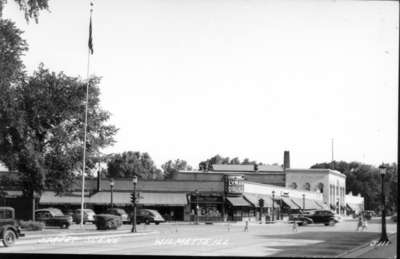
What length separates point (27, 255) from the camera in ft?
37.9

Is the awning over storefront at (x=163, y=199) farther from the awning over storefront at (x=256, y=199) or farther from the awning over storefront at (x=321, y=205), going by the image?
the awning over storefront at (x=321, y=205)

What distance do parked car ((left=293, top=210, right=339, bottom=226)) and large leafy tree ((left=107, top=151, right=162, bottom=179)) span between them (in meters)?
28.1

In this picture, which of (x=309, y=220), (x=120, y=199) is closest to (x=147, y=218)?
(x=120, y=199)

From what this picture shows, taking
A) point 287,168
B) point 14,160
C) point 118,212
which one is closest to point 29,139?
point 14,160

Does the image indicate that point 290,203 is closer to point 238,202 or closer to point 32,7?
point 238,202

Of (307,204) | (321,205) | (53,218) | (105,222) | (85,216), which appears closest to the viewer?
(105,222)

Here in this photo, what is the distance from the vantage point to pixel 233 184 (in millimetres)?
71500

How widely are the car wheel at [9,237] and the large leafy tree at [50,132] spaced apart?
1558 cm

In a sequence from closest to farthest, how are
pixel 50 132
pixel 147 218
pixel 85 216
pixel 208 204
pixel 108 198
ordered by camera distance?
1. pixel 50 132
2. pixel 85 216
3. pixel 147 218
4. pixel 108 198
5. pixel 208 204

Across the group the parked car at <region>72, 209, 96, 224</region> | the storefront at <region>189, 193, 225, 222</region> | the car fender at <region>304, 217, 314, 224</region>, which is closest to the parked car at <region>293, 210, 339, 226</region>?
the car fender at <region>304, 217, 314, 224</region>

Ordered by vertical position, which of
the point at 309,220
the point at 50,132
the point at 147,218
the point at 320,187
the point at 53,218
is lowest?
the point at 309,220

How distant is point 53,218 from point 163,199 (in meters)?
21.4

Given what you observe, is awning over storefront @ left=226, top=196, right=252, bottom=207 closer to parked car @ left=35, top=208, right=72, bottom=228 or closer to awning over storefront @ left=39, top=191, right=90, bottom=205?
awning over storefront @ left=39, top=191, right=90, bottom=205

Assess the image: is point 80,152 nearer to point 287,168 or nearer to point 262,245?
point 262,245
